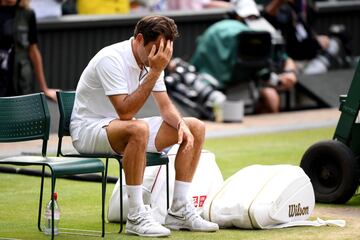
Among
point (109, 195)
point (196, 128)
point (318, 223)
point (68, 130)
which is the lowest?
point (109, 195)

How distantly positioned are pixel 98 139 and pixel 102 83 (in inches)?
14.8

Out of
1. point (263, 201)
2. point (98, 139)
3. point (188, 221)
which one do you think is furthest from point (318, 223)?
point (98, 139)

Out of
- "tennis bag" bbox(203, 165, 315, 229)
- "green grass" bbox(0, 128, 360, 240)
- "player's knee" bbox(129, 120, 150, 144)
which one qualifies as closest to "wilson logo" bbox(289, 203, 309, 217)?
"tennis bag" bbox(203, 165, 315, 229)

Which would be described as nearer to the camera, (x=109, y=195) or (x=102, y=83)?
(x=102, y=83)

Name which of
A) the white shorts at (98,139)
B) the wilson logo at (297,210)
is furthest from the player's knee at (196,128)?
the wilson logo at (297,210)

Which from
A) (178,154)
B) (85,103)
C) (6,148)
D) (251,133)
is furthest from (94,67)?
(251,133)

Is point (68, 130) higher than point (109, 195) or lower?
higher

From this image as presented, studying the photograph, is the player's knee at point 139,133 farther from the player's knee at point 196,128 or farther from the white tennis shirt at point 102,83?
the player's knee at point 196,128

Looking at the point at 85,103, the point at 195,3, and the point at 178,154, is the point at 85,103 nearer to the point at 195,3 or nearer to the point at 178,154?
the point at 178,154

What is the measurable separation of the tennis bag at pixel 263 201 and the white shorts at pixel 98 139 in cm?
63

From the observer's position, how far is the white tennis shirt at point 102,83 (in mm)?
8312

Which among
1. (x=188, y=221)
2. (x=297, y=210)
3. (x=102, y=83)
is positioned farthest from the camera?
(x=297, y=210)

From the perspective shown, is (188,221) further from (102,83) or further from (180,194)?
(102,83)

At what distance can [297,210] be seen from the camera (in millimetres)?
8703
